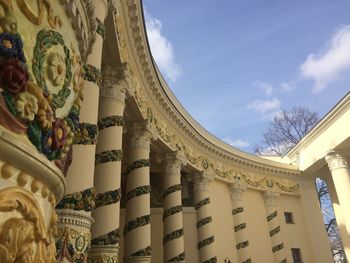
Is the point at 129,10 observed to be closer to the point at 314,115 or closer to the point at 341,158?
the point at 341,158

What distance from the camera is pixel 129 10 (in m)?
12.0

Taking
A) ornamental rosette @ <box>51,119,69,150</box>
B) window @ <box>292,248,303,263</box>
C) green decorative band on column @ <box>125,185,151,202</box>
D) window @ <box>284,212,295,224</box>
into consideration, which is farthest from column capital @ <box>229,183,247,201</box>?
ornamental rosette @ <box>51,119,69,150</box>

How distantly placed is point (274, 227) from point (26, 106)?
81.9ft

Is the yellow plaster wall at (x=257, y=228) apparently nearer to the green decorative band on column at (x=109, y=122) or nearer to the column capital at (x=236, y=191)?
the column capital at (x=236, y=191)

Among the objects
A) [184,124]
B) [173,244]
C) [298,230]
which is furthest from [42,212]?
[298,230]

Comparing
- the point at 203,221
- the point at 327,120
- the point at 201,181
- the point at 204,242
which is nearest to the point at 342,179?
the point at 327,120

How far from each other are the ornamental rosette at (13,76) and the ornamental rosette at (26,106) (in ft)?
0.23

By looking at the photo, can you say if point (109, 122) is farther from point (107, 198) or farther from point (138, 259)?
point (138, 259)

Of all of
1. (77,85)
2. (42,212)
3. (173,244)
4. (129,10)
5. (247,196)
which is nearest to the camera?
(42,212)

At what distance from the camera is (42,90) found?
12.2 ft

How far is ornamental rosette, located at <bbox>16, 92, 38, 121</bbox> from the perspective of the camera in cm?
330

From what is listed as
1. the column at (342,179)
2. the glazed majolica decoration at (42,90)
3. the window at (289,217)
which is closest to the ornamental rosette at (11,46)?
the glazed majolica decoration at (42,90)

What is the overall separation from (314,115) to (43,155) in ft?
110

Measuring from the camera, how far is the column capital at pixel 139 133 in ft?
48.5
